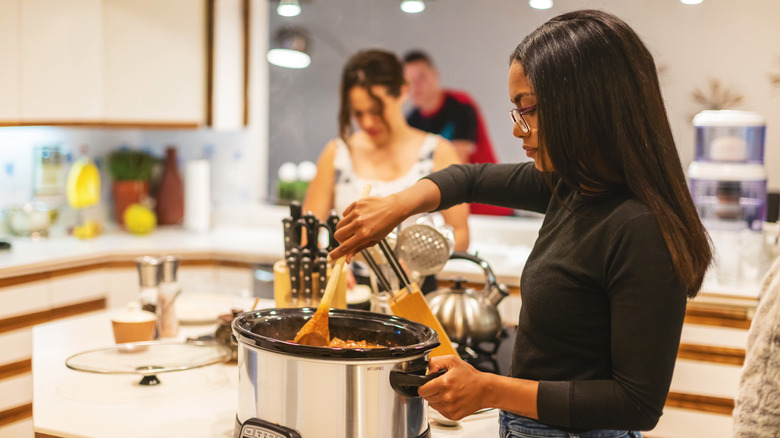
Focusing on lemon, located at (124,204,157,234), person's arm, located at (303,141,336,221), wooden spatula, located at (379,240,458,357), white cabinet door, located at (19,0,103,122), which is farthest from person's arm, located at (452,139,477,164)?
wooden spatula, located at (379,240,458,357)

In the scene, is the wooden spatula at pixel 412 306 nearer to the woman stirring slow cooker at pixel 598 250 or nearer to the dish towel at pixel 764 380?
the woman stirring slow cooker at pixel 598 250

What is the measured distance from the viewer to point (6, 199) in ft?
12.1

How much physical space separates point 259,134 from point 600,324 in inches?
140

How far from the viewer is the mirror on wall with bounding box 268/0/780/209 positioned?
133 inches

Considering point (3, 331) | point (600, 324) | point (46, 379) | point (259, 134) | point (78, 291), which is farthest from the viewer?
point (259, 134)

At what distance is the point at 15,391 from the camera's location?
303cm

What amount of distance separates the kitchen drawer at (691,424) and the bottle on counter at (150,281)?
74.4 inches

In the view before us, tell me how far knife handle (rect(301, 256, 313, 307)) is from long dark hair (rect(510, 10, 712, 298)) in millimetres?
741

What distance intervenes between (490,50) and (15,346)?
101 inches

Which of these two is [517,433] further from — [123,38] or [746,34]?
[123,38]

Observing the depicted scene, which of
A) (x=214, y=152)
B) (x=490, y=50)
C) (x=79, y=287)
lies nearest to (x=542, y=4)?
(x=490, y=50)

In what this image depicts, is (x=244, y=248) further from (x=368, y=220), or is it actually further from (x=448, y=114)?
(x=368, y=220)

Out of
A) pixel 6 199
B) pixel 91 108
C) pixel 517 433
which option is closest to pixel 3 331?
pixel 6 199

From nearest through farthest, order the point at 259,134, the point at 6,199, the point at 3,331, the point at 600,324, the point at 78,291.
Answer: the point at 600,324, the point at 3,331, the point at 78,291, the point at 6,199, the point at 259,134
